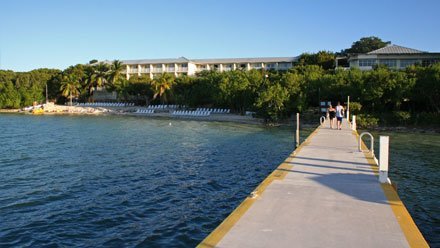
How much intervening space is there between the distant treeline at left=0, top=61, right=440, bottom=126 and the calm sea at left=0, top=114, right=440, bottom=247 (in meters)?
23.0

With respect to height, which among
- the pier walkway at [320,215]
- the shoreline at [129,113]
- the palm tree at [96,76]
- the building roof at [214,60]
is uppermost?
the building roof at [214,60]

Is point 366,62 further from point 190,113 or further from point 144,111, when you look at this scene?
point 144,111

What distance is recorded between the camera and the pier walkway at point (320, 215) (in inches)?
250

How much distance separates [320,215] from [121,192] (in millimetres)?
9368

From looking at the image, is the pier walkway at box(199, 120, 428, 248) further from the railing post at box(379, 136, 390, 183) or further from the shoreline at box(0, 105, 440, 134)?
the shoreline at box(0, 105, 440, 134)

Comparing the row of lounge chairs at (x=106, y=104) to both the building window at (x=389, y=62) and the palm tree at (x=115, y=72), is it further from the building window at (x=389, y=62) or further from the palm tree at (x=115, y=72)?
the building window at (x=389, y=62)

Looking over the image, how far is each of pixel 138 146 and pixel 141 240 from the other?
20.0 meters

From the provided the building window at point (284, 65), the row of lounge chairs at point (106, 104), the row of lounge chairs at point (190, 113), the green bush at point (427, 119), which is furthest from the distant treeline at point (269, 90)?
the building window at point (284, 65)

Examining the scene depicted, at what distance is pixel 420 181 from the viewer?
1784 centimetres

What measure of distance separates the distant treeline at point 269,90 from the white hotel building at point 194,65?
10.1 meters

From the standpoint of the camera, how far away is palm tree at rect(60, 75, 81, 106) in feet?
322

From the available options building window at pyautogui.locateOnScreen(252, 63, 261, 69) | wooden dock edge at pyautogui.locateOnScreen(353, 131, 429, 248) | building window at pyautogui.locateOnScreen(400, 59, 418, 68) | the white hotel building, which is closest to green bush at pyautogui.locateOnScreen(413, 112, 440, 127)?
building window at pyautogui.locateOnScreen(400, 59, 418, 68)

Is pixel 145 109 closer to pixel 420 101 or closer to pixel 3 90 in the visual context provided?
pixel 3 90

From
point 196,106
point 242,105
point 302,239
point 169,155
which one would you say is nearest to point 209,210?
point 302,239
